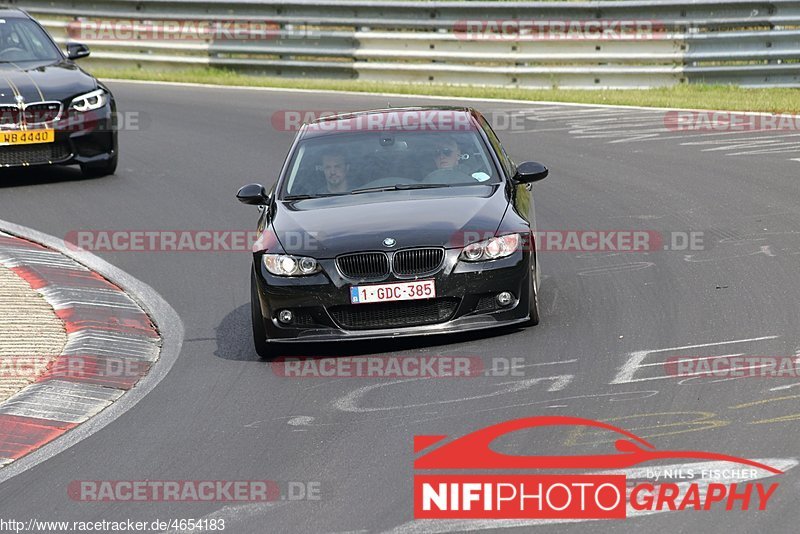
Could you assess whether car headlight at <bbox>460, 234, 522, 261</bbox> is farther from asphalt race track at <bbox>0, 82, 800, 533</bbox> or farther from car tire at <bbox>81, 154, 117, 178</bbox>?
car tire at <bbox>81, 154, 117, 178</bbox>

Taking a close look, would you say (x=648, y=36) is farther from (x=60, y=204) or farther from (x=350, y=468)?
(x=350, y=468)

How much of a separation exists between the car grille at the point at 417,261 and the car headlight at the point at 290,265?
50 cm

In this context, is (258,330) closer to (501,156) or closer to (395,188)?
(395,188)

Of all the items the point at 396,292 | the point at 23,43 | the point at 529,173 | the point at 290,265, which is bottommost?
the point at 396,292

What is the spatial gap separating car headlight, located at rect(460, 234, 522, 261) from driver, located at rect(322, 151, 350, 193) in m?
1.40

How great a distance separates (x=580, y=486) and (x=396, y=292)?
2800mm

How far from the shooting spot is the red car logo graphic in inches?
253

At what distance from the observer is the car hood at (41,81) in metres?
15.0

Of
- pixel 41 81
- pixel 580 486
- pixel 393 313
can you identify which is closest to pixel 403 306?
pixel 393 313

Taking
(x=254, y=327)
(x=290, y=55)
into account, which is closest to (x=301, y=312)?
(x=254, y=327)

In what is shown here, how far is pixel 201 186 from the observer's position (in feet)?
50.4

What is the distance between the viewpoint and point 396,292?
8719 mm

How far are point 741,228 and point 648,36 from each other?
9.92m

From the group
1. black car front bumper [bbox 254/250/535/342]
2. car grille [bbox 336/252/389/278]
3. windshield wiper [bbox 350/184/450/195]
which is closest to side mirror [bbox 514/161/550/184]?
windshield wiper [bbox 350/184/450/195]
